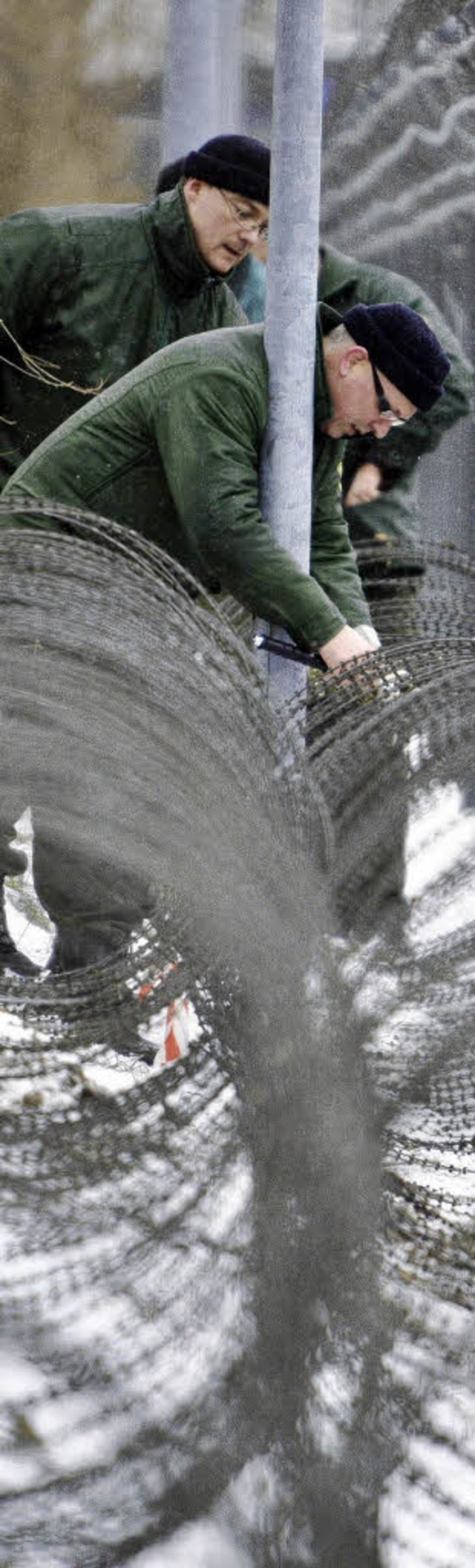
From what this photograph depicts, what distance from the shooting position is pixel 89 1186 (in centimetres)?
262

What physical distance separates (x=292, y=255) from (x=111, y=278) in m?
0.60

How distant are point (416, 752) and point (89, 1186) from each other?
0.83 m

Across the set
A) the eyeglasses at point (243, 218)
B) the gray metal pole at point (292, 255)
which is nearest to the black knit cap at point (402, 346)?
the gray metal pole at point (292, 255)

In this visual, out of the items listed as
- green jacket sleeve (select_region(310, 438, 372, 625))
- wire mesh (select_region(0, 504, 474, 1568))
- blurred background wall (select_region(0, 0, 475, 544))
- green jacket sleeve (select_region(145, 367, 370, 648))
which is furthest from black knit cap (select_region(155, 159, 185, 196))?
wire mesh (select_region(0, 504, 474, 1568))

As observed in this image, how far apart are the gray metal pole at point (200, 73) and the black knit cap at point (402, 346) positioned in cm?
176

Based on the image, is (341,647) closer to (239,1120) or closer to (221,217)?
(239,1120)

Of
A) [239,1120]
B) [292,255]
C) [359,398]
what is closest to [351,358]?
[359,398]

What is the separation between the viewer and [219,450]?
3.15m

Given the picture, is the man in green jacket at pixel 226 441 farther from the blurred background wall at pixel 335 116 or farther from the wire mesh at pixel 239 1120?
the blurred background wall at pixel 335 116

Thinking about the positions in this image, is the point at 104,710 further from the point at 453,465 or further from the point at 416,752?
the point at 453,465

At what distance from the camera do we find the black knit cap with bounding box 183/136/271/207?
3668 mm

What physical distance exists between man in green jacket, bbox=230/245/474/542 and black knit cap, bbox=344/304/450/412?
39.4 inches

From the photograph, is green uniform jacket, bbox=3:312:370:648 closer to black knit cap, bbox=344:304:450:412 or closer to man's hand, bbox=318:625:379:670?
man's hand, bbox=318:625:379:670

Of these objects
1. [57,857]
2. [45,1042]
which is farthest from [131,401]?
[45,1042]
